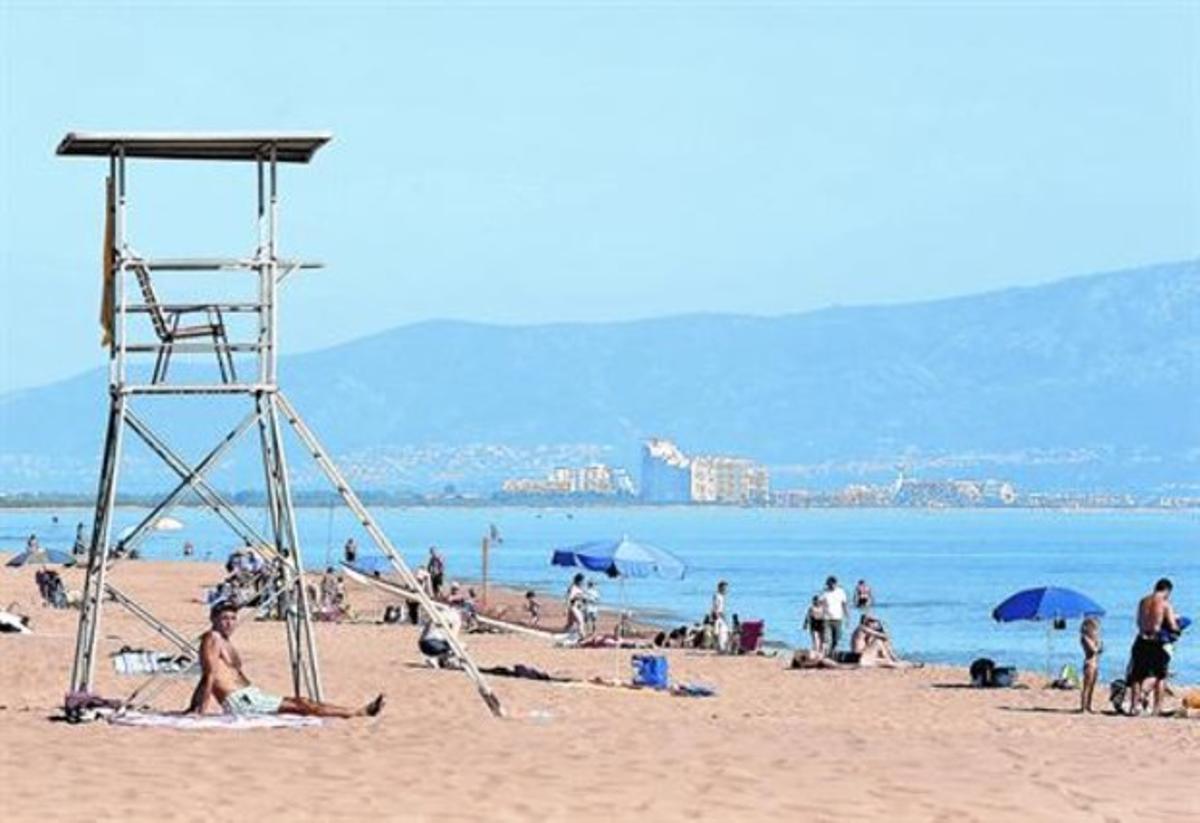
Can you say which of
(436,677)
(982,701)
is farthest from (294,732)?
(982,701)

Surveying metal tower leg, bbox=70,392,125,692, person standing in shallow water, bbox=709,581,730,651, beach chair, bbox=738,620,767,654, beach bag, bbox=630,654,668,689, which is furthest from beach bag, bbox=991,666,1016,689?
metal tower leg, bbox=70,392,125,692

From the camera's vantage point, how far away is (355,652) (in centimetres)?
3098

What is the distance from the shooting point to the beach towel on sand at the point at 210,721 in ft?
54.6

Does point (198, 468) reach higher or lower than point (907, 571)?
higher

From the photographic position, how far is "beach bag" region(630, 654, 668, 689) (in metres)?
24.9

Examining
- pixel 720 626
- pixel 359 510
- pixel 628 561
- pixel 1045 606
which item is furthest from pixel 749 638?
pixel 359 510

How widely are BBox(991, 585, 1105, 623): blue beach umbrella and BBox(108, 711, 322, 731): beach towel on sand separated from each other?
11.8 meters

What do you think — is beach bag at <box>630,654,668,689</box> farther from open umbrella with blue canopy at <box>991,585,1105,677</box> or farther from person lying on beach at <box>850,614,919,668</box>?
person lying on beach at <box>850,614,919,668</box>

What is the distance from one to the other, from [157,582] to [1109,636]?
21.7m

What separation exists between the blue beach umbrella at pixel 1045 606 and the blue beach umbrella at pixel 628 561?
22.2 feet

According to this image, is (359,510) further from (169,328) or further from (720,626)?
(720,626)

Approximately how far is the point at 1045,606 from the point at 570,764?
43.4 ft

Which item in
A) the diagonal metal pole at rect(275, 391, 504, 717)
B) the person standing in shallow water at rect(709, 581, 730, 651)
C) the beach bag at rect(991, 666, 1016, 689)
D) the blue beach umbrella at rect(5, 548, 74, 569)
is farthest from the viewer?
the blue beach umbrella at rect(5, 548, 74, 569)

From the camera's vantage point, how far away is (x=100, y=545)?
18578mm
